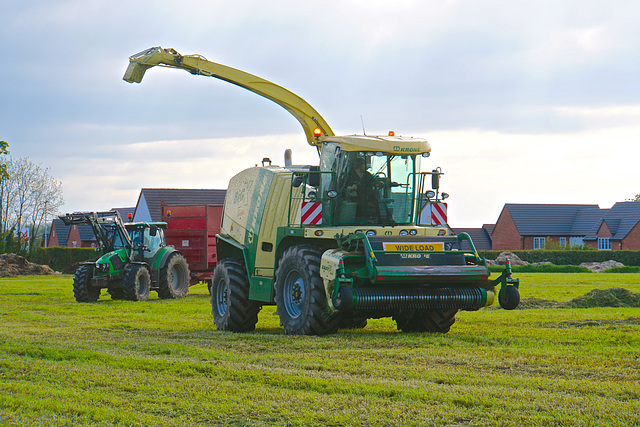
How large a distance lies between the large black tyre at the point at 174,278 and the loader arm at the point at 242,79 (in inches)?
319

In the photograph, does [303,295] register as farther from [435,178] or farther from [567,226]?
[567,226]

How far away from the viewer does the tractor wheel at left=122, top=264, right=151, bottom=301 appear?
2388 cm

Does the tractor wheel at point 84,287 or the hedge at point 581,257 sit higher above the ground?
the hedge at point 581,257

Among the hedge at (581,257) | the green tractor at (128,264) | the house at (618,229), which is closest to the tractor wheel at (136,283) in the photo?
the green tractor at (128,264)

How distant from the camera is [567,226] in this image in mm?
84688

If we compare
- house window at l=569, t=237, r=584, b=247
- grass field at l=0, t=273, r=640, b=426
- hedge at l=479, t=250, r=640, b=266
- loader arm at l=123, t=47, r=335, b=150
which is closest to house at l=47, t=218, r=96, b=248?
hedge at l=479, t=250, r=640, b=266

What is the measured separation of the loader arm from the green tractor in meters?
6.45

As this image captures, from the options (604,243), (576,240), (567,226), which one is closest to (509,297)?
(604,243)

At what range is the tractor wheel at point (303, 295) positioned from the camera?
1256 cm

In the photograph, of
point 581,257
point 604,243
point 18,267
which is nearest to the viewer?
point 18,267

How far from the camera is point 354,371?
9203 mm

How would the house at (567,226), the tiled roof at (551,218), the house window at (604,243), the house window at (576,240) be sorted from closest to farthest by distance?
the house at (567,226), the house window at (604,243), the tiled roof at (551,218), the house window at (576,240)

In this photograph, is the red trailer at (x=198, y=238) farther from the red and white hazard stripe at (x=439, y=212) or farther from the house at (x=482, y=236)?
the house at (x=482, y=236)

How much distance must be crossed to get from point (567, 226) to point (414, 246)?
249 ft
